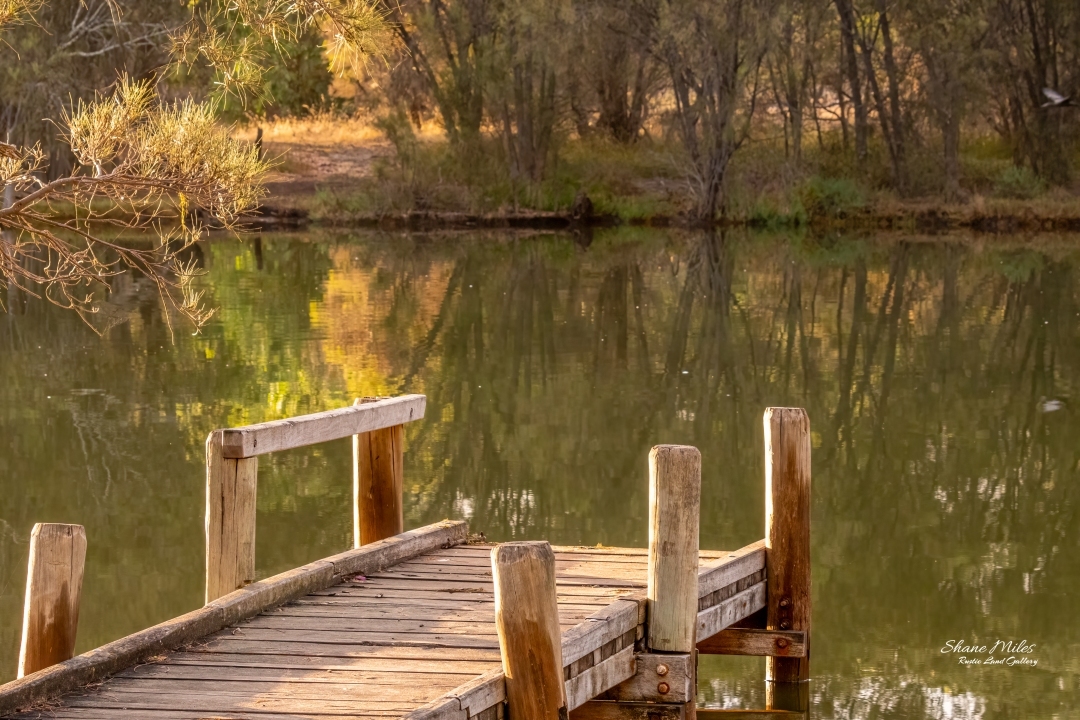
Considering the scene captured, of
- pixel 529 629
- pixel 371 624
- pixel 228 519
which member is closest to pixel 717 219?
pixel 228 519

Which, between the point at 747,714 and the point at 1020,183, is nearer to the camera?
the point at 747,714

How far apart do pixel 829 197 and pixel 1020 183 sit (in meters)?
4.24

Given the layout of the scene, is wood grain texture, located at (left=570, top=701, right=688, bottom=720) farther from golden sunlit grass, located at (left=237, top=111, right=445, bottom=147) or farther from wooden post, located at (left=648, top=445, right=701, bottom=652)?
golden sunlit grass, located at (left=237, top=111, right=445, bottom=147)

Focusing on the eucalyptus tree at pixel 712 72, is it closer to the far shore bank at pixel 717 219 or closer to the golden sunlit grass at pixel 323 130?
the far shore bank at pixel 717 219

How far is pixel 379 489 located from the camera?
6988 millimetres

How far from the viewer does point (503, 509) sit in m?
10.2

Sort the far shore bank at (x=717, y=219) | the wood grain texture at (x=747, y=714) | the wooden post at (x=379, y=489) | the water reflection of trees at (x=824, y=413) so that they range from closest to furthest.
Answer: the wood grain texture at (x=747, y=714) < the wooden post at (x=379, y=489) < the water reflection of trees at (x=824, y=413) < the far shore bank at (x=717, y=219)

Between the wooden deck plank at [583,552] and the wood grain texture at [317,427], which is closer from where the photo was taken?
the wood grain texture at [317,427]

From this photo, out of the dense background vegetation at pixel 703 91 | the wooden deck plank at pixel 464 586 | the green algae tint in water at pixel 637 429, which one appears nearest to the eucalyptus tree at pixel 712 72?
the dense background vegetation at pixel 703 91

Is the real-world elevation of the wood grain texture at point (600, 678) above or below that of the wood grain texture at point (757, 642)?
above

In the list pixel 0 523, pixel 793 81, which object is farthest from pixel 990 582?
pixel 793 81

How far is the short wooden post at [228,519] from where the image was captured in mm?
5824

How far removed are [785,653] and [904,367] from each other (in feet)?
33.0

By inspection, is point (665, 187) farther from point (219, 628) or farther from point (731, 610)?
point (219, 628)
